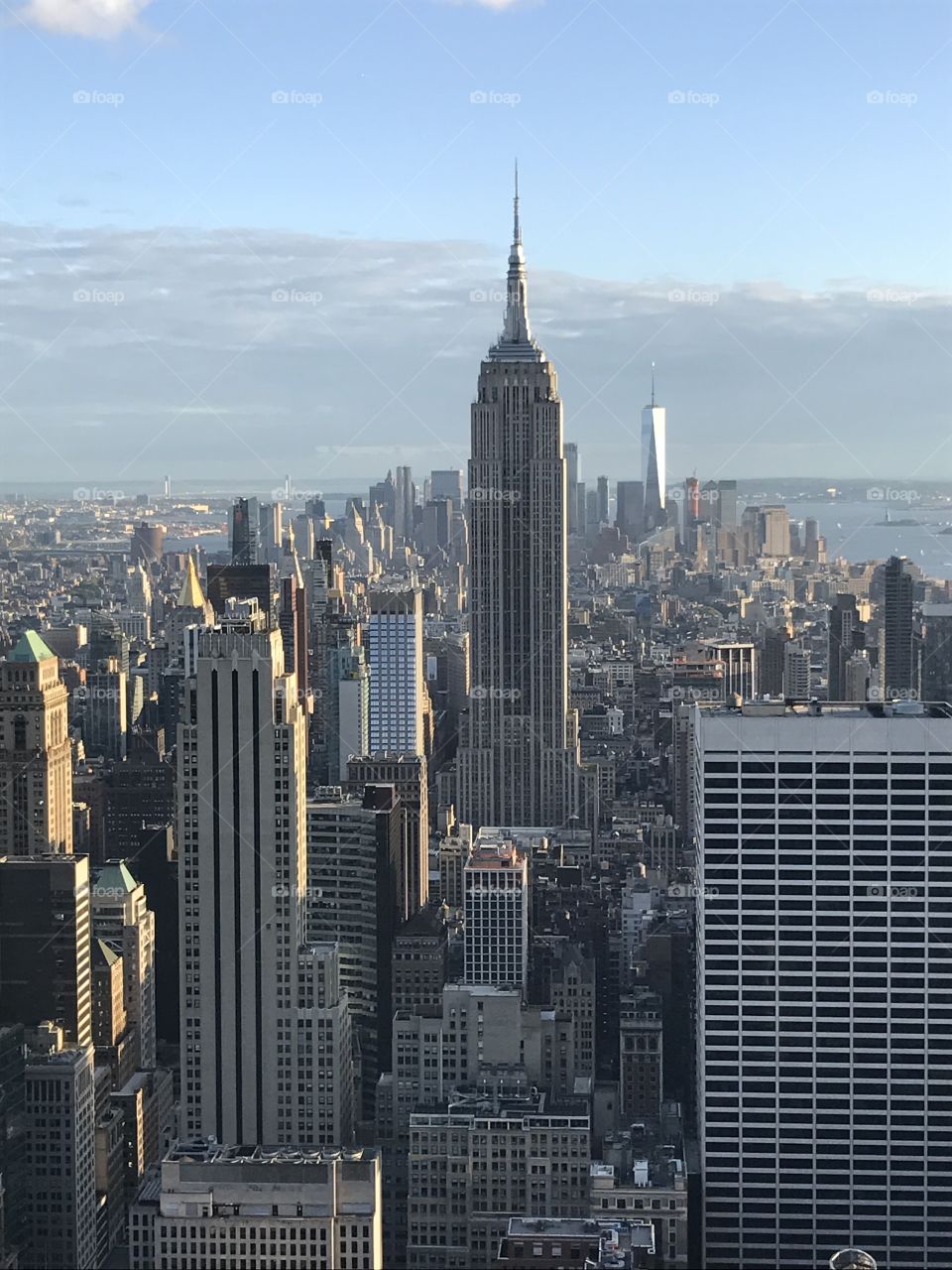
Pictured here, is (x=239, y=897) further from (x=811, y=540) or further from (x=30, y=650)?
(x=811, y=540)

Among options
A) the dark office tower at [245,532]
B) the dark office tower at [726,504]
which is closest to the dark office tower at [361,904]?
the dark office tower at [245,532]

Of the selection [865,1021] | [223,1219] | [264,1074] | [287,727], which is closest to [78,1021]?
[264,1074]

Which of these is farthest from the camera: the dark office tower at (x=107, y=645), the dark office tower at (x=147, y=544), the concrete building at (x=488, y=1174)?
the dark office tower at (x=107, y=645)

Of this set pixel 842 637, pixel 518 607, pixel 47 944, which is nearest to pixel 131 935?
Result: pixel 47 944

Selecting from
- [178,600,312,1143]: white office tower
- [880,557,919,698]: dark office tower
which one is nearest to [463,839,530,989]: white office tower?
[178,600,312,1143]: white office tower

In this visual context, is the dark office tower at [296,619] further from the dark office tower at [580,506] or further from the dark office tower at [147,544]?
the dark office tower at [580,506]

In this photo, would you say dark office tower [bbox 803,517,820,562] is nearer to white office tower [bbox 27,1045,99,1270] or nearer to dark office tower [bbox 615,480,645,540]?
dark office tower [bbox 615,480,645,540]
